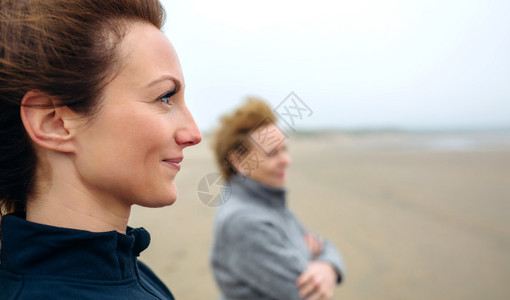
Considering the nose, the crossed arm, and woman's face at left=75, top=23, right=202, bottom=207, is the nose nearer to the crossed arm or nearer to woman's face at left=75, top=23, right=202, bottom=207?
woman's face at left=75, top=23, right=202, bottom=207

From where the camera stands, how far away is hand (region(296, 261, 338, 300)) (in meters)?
2.14

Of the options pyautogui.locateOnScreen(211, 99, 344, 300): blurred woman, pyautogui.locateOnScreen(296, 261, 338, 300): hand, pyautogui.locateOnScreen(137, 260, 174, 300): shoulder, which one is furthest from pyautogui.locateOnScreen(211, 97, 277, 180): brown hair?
pyautogui.locateOnScreen(137, 260, 174, 300): shoulder

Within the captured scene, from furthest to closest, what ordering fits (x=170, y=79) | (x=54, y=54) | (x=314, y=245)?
(x=314, y=245)
(x=170, y=79)
(x=54, y=54)

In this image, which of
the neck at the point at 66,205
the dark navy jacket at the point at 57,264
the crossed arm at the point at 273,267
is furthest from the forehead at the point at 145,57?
the crossed arm at the point at 273,267

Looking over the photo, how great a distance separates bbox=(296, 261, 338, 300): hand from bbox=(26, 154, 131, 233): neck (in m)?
1.44

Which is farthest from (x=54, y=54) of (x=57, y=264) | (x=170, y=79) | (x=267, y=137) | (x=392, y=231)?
(x=392, y=231)

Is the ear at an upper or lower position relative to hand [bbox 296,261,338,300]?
upper

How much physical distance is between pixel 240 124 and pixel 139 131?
67.4 inches

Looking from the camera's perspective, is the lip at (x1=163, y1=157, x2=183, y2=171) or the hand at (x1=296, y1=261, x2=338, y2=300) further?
the hand at (x1=296, y1=261, x2=338, y2=300)

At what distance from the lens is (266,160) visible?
262cm

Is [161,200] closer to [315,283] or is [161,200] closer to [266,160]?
[315,283]

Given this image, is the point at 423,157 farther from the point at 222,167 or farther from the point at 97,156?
the point at 97,156

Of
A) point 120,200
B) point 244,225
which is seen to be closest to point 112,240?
point 120,200

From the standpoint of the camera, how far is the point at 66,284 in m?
0.85
